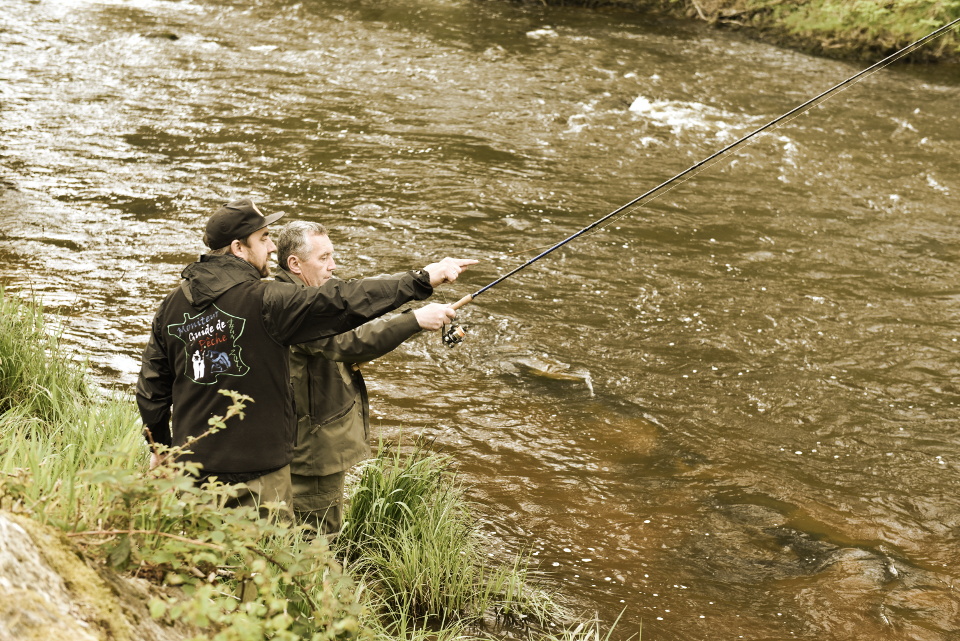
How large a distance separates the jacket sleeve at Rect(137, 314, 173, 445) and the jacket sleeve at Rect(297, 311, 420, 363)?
0.58m

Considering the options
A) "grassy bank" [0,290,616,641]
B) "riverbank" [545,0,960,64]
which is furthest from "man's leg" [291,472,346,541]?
"riverbank" [545,0,960,64]

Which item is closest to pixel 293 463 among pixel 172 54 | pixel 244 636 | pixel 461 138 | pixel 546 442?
pixel 244 636

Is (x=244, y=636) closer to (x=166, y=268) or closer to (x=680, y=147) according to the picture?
(x=166, y=268)

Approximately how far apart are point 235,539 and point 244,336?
2.89 ft

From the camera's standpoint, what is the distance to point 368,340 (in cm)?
373

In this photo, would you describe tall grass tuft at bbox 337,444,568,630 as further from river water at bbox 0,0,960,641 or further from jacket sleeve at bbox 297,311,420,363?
jacket sleeve at bbox 297,311,420,363

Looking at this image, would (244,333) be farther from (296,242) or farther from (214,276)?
(296,242)

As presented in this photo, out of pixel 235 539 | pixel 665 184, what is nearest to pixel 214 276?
pixel 235 539

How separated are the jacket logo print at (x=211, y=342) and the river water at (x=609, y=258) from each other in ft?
7.48

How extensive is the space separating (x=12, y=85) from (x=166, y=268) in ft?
22.6

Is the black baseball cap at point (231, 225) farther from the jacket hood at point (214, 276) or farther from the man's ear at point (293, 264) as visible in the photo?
the man's ear at point (293, 264)

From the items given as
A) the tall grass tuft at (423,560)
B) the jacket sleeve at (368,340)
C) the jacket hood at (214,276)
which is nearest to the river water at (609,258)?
the tall grass tuft at (423,560)

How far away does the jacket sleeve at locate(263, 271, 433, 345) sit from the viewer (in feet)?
11.0

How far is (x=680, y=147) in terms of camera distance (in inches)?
471
